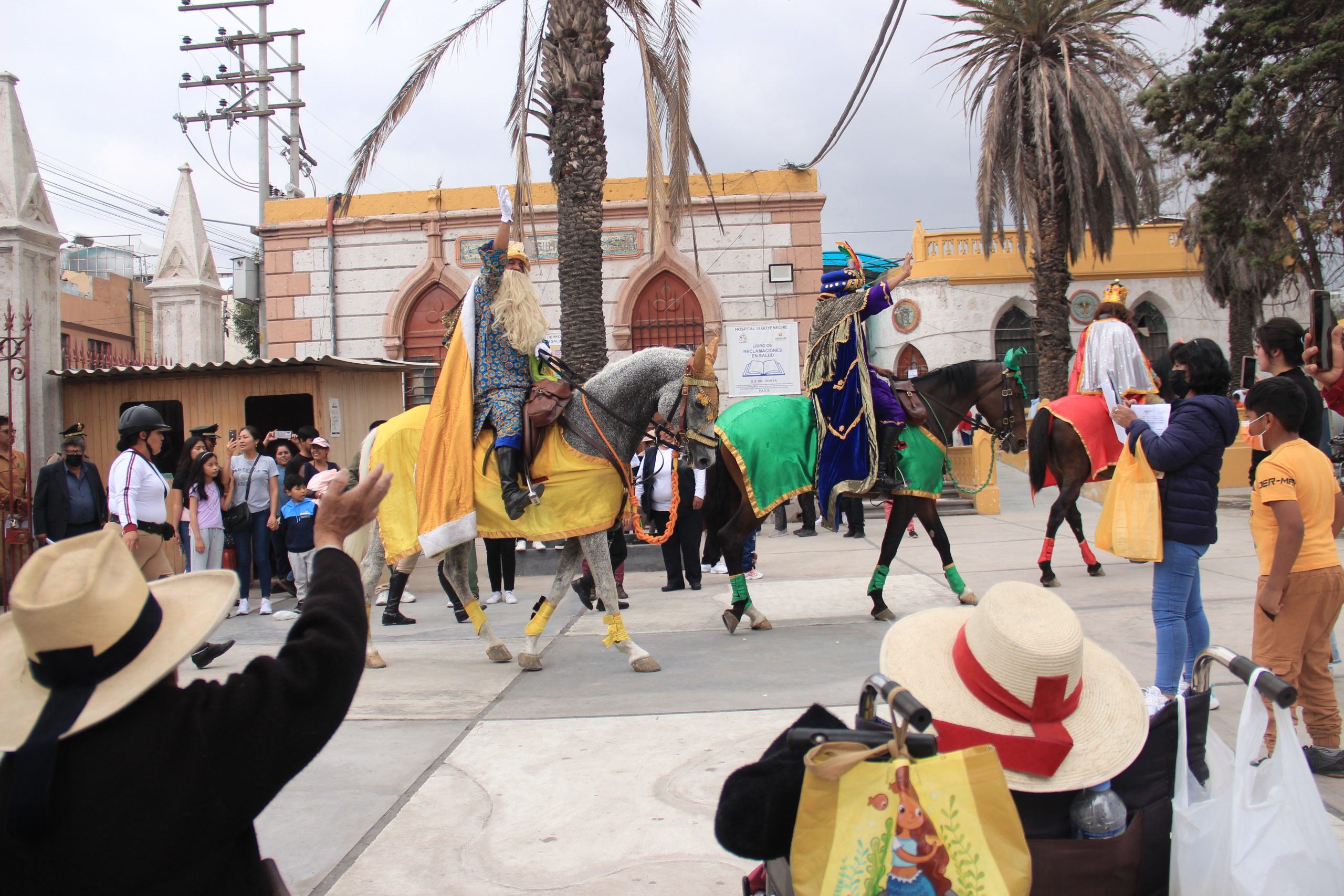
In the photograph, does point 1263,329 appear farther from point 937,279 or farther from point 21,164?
point 937,279

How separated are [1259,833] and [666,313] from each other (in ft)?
52.7

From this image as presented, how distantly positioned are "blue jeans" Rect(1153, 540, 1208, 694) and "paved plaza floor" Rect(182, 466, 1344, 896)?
45 cm

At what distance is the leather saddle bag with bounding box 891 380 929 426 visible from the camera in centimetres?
748

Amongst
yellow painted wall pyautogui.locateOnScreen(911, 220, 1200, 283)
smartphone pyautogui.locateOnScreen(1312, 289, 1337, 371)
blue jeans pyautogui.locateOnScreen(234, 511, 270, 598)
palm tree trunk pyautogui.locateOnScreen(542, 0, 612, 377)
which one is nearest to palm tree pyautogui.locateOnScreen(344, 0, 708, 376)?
palm tree trunk pyautogui.locateOnScreen(542, 0, 612, 377)

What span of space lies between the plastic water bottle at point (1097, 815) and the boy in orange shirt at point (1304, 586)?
2.19m

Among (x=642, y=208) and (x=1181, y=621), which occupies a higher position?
(x=642, y=208)

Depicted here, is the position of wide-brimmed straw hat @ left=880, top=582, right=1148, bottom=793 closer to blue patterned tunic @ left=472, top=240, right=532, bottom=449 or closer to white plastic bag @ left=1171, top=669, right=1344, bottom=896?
white plastic bag @ left=1171, top=669, right=1344, bottom=896

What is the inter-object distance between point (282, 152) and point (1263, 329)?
30.4 m

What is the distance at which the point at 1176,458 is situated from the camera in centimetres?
419

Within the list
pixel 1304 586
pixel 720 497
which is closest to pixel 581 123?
pixel 720 497

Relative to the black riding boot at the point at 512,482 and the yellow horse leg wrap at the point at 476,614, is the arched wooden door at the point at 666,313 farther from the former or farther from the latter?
the black riding boot at the point at 512,482

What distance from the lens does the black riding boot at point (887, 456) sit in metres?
7.29

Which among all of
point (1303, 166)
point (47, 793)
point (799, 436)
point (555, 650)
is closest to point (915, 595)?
point (799, 436)

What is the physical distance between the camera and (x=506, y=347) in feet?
20.8
